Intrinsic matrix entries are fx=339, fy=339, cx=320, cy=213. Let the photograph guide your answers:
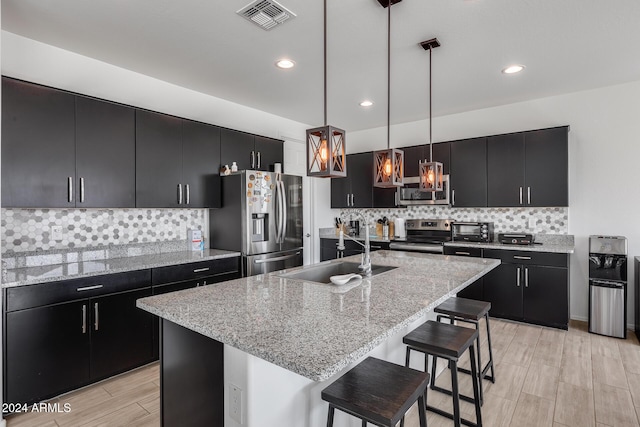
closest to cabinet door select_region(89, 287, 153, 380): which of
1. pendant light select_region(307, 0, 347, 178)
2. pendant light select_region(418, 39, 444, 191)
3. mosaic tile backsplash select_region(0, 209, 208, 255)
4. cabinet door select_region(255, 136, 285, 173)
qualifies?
mosaic tile backsplash select_region(0, 209, 208, 255)

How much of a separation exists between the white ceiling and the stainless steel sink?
1.78 meters

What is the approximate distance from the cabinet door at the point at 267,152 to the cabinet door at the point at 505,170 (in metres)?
2.65

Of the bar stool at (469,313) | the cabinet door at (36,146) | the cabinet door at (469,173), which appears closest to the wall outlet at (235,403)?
the bar stool at (469,313)

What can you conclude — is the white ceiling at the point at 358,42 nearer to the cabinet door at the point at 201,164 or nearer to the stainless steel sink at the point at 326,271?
the cabinet door at the point at 201,164

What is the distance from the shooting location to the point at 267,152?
4.31 metres

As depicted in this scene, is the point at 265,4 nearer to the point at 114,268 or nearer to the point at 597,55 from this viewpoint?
the point at 114,268

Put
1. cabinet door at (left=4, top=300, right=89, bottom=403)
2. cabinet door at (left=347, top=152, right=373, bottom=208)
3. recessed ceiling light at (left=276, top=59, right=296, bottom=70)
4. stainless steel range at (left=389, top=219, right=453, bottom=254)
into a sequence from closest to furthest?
cabinet door at (left=4, top=300, right=89, bottom=403) < recessed ceiling light at (left=276, top=59, right=296, bottom=70) < stainless steel range at (left=389, top=219, right=453, bottom=254) < cabinet door at (left=347, top=152, right=373, bottom=208)

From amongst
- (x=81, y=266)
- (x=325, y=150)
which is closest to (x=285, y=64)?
(x=325, y=150)

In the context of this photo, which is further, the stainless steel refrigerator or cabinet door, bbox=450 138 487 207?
cabinet door, bbox=450 138 487 207

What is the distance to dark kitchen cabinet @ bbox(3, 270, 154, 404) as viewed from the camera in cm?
219

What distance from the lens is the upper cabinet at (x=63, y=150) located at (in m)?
2.36

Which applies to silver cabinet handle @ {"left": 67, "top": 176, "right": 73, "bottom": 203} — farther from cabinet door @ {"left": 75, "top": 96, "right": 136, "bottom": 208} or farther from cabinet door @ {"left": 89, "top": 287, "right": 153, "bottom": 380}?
cabinet door @ {"left": 89, "top": 287, "right": 153, "bottom": 380}

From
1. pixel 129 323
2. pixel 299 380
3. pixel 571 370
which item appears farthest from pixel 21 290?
pixel 571 370

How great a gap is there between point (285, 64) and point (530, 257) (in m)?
3.29
